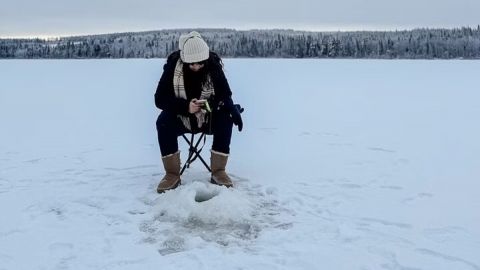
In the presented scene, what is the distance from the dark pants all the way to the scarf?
4 cm

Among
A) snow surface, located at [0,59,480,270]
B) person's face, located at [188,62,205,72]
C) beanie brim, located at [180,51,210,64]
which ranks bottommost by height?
snow surface, located at [0,59,480,270]

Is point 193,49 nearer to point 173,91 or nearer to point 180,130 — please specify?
point 173,91

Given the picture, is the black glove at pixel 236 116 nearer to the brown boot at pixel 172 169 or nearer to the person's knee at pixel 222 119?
the person's knee at pixel 222 119

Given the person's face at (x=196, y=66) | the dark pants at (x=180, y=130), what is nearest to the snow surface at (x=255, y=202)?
the dark pants at (x=180, y=130)

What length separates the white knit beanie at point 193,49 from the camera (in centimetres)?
415

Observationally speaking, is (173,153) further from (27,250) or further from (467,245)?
(467,245)

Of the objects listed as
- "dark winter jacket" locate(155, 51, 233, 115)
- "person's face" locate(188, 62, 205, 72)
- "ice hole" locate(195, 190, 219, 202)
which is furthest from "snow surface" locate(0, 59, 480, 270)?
"person's face" locate(188, 62, 205, 72)

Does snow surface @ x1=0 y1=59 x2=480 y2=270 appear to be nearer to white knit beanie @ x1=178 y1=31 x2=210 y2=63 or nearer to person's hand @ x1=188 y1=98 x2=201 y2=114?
person's hand @ x1=188 y1=98 x2=201 y2=114

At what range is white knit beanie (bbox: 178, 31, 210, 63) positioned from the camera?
415cm

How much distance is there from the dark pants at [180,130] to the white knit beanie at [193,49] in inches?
19.1

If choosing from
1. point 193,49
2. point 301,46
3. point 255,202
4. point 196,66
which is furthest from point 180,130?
point 301,46

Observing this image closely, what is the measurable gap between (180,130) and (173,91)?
32cm

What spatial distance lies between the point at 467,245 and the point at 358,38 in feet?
307

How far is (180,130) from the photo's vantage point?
4.50 metres
